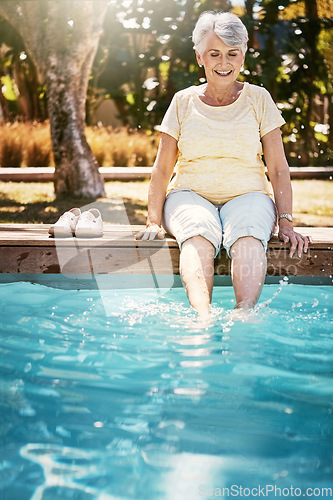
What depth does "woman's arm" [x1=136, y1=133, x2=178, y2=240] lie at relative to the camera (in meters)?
3.28

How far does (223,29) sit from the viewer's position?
10.0ft

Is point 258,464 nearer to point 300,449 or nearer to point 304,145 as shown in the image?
point 300,449

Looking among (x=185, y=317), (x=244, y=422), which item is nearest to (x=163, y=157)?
(x=185, y=317)

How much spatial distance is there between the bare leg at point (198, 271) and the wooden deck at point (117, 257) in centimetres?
25

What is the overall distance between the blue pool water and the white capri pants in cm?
35

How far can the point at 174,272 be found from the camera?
3.34 m

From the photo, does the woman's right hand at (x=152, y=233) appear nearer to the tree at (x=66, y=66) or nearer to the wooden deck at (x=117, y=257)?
the wooden deck at (x=117, y=257)

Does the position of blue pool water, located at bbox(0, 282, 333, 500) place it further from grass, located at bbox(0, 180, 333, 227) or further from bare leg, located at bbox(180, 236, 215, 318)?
grass, located at bbox(0, 180, 333, 227)

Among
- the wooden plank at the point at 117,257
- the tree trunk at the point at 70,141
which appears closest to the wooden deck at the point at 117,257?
the wooden plank at the point at 117,257

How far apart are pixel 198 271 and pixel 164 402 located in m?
0.92

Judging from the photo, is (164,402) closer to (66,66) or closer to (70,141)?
(70,141)

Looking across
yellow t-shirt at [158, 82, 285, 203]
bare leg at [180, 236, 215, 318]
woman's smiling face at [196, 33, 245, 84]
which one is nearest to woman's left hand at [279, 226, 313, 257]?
yellow t-shirt at [158, 82, 285, 203]

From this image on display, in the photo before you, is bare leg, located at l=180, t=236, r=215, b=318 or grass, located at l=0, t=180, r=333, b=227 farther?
grass, located at l=0, t=180, r=333, b=227

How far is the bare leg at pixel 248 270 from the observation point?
9.27ft
